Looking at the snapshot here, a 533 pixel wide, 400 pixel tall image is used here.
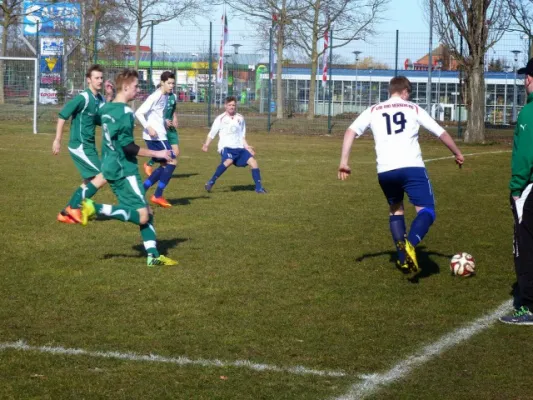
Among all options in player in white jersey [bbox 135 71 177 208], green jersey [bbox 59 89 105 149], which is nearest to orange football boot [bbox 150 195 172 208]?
player in white jersey [bbox 135 71 177 208]

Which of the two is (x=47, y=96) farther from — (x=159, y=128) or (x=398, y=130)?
(x=398, y=130)

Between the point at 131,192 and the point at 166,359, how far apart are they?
3129 millimetres

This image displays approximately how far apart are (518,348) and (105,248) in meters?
4.83

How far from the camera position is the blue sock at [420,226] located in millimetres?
8172

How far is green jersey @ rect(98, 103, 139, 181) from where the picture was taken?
8477mm

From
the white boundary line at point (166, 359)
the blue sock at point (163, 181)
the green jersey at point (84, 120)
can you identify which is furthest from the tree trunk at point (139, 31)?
the white boundary line at point (166, 359)

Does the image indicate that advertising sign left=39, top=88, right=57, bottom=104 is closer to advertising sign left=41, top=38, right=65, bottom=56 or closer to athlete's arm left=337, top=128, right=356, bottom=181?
advertising sign left=41, top=38, right=65, bottom=56

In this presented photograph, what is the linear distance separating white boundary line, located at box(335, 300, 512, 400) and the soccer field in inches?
0.6

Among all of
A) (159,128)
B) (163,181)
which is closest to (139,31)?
(159,128)

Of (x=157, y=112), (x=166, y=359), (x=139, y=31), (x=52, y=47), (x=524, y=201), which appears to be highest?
(x=139, y=31)

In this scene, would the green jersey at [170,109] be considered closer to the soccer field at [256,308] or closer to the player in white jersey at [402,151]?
the soccer field at [256,308]

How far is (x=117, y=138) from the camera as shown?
8.50 metres

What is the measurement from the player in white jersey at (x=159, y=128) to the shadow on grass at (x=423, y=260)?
454cm

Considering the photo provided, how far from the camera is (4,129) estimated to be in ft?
102
